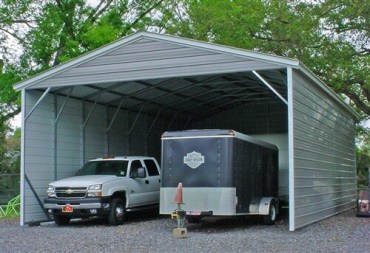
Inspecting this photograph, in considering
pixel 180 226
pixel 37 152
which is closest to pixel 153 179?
pixel 37 152

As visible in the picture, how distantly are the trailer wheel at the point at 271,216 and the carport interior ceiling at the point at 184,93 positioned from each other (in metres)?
3.47

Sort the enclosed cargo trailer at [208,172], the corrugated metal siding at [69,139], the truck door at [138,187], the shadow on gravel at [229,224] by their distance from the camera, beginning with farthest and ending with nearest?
the corrugated metal siding at [69,139], the truck door at [138,187], the shadow on gravel at [229,224], the enclosed cargo trailer at [208,172]

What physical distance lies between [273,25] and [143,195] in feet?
40.5

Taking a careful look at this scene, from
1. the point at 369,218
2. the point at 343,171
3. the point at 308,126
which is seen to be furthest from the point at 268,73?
the point at 343,171

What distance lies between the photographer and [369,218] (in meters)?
18.6

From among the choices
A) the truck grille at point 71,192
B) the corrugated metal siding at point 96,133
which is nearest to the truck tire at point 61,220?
the truck grille at point 71,192

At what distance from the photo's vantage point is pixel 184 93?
20.7 metres

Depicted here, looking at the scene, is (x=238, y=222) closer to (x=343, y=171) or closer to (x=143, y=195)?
(x=143, y=195)

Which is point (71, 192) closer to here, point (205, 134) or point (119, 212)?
point (119, 212)

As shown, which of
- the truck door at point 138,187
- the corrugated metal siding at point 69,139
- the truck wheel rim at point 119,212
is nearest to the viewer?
the truck wheel rim at point 119,212

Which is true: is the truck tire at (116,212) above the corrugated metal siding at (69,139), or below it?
below

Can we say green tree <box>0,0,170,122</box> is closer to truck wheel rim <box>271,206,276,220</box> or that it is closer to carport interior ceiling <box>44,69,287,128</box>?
carport interior ceiling <box>44,69,287,128</box>

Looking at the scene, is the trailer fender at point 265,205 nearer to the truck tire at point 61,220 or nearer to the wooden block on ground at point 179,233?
the wooden block on ground at point 179,233

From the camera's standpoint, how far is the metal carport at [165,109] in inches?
575
